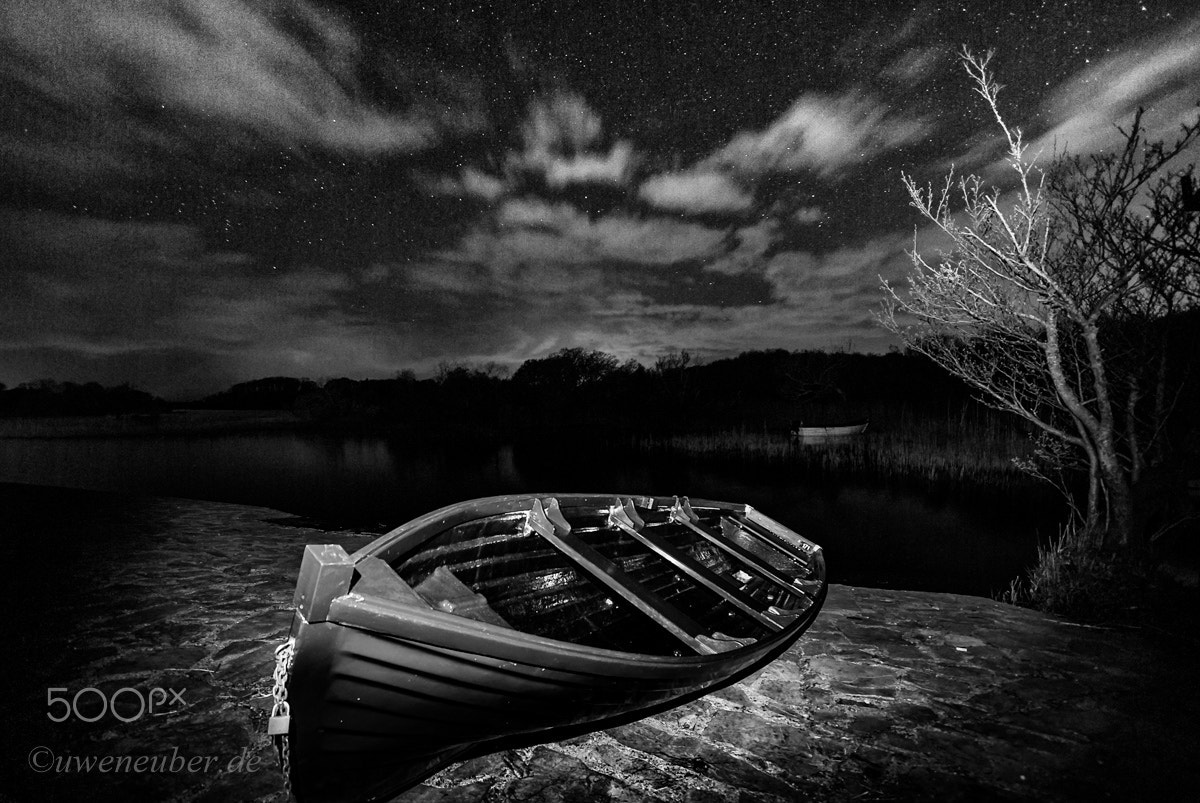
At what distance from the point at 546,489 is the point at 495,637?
16.0m

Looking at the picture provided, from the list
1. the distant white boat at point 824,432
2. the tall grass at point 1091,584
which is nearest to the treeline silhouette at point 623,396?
the distant white boat at point 824,432

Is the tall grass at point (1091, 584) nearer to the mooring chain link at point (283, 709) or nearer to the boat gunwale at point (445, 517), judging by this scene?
the boat gunwale at point (445, 517)

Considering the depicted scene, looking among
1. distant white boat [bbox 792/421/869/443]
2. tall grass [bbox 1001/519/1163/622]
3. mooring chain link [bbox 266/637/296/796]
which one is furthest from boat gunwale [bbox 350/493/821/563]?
distant white boat [bbox 792/421/869/443]

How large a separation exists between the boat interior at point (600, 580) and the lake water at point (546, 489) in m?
4.47

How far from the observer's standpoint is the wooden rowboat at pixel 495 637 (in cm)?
209

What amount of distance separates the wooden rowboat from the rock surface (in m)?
0.28

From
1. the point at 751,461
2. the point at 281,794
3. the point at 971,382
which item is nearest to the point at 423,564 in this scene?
the point at 281,794

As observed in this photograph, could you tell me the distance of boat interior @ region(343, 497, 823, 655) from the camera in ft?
10.6

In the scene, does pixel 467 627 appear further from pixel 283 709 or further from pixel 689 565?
pixel 689 565

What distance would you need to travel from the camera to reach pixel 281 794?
270 cm

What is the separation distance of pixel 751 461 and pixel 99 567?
56.6 feet

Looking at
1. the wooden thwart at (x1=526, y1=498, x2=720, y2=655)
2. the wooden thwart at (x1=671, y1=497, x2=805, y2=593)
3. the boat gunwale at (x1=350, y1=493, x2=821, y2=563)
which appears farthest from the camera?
the wooden thwart at (x1=671, y1=497, x2=805, y2=593)

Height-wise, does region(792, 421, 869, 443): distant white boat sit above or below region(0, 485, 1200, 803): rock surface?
above

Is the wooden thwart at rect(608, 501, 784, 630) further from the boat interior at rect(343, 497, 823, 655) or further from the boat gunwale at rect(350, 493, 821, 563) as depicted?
the boat gunwale at rect(350, 493, 821, 563)
